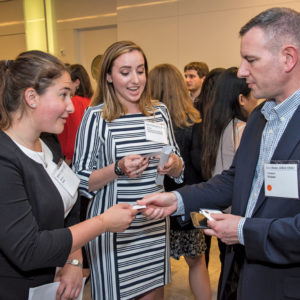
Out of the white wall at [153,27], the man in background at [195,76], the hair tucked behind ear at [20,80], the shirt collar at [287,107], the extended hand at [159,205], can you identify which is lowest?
the extended hand at [159,205]

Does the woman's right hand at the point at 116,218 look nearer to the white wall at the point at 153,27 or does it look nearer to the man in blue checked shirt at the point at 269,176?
the man in blue checked shirt at the point at 269,176

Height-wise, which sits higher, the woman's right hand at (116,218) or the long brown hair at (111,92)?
the long brown hair at (111,92)

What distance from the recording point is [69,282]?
5.08ft

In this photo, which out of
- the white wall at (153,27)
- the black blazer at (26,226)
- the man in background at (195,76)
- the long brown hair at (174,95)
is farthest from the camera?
the white wall at (153,27)

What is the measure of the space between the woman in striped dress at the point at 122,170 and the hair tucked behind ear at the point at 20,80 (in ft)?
1.94

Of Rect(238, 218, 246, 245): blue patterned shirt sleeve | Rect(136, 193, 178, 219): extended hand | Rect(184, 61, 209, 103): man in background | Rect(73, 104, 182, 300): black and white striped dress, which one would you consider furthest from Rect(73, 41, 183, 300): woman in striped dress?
Rect(184, 61, 209, 103): man in background

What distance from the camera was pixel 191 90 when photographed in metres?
4.91

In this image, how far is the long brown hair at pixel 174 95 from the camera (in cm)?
283

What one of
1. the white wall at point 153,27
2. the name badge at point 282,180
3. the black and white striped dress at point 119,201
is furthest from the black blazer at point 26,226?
the white wall at point 153,27

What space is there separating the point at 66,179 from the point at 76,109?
2.32 metres

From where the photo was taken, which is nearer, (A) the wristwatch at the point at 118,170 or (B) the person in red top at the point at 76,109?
(A) the wristwatch at the point at 118,170

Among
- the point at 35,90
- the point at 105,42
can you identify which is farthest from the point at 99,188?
the point at 105,42

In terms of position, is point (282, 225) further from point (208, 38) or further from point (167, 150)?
point (208, 38)

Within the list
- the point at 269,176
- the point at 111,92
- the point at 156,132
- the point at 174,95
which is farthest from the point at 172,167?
the point at 174,95
